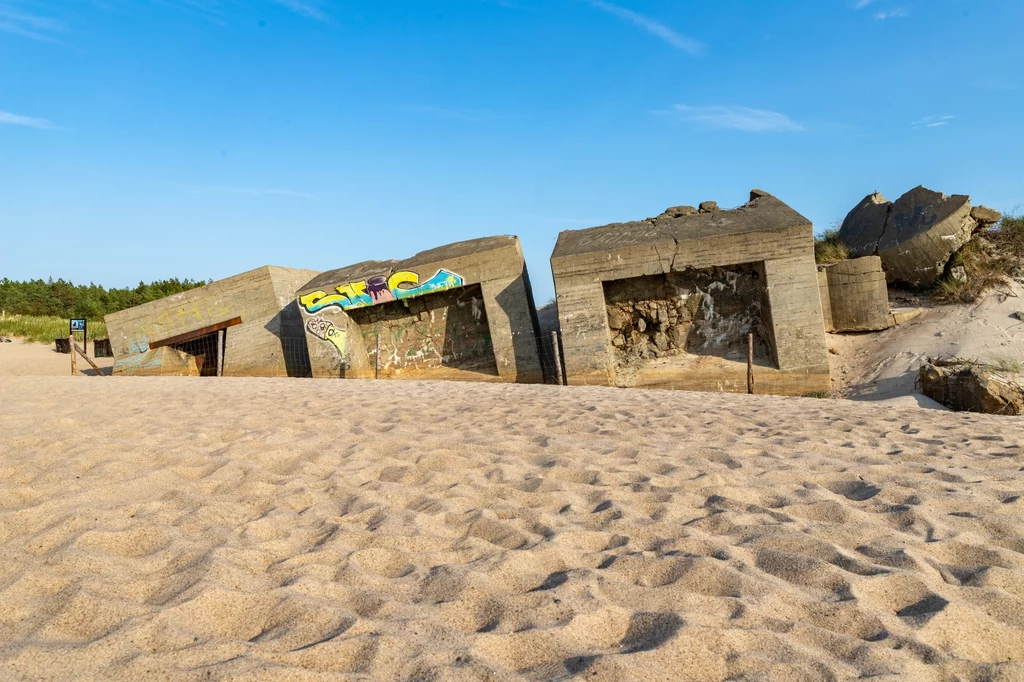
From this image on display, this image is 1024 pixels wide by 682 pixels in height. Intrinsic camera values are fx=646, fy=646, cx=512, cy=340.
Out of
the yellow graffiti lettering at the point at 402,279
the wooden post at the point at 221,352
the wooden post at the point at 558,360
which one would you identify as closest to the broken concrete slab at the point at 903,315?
the wooden post at the point at 558,360

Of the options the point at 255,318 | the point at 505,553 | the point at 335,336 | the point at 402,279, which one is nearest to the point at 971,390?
the point at 505,553

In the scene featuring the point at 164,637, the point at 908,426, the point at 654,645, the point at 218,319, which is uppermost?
the point at 218,319

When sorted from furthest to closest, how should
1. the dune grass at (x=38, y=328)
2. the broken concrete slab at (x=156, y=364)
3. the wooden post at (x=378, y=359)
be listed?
the dune grass at (x=38, y=328) → the broken concrete slab at (x=156, y=364) → the wooden post at (x=378, y=359)

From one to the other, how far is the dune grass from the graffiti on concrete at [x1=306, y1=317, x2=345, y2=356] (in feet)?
50.8

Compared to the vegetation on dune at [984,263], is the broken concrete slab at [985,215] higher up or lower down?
higher up

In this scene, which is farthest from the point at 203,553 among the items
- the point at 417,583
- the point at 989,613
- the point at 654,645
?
the point at 989,613

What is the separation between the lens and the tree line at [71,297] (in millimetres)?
29234

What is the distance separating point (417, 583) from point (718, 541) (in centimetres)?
132

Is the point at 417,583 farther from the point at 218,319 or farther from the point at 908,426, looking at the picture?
the point at 218,319

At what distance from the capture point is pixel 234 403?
6.64 metres

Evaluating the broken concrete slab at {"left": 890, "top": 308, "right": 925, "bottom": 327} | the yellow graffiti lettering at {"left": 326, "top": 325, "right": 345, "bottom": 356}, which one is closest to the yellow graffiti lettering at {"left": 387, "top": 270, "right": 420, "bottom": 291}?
the yellow graffiti lettering at {"left": 326, "top": 325, "right": 345, "bottom": 356}

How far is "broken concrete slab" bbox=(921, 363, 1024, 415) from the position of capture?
23.8 feet

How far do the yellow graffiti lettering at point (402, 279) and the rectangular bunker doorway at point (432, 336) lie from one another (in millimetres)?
444

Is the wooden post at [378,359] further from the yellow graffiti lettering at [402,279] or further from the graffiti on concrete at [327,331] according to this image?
the yellow graffiti lettering at [402,279]
